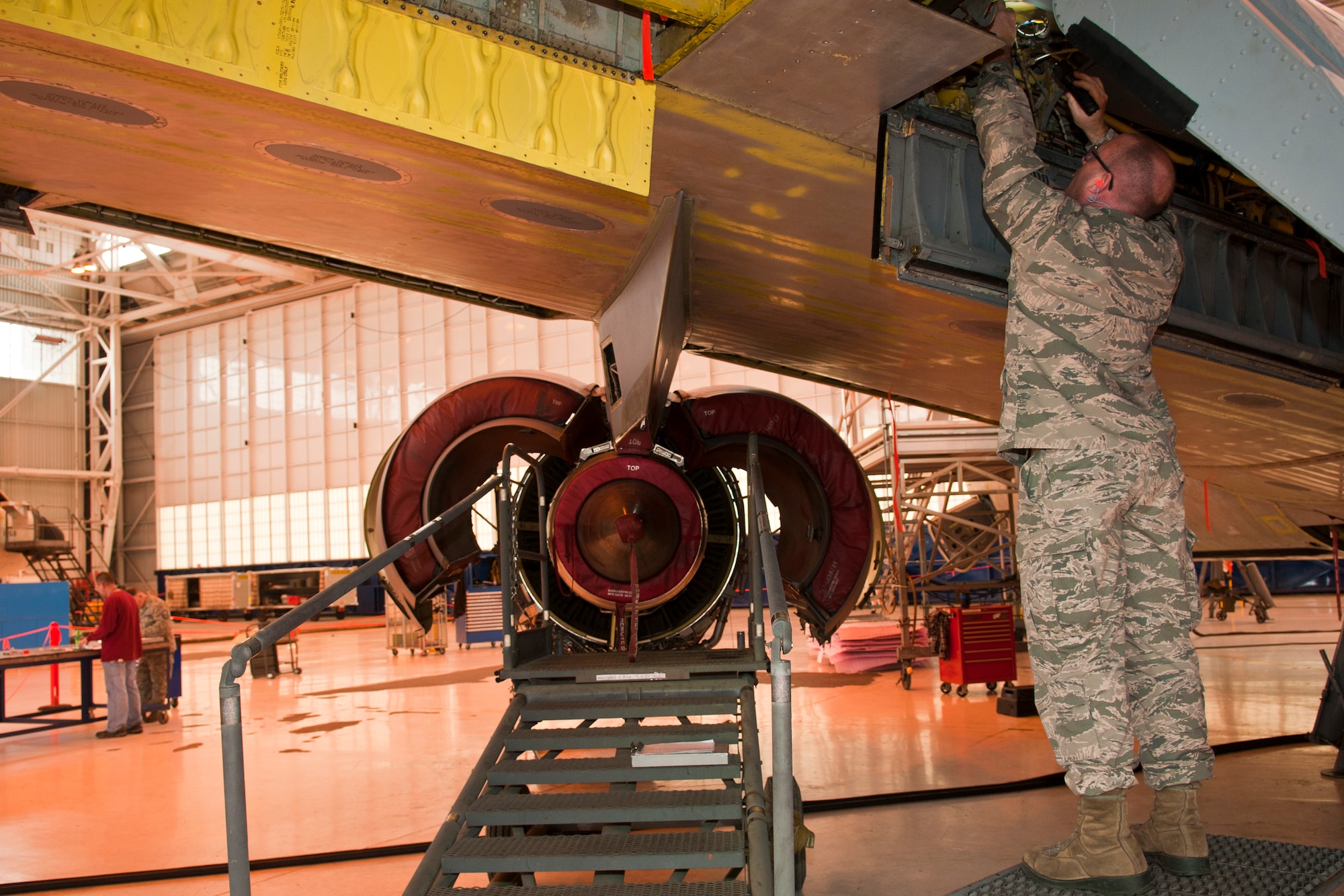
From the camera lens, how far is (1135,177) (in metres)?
3.15

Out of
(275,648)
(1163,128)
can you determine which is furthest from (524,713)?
(275,648)

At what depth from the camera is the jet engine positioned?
6.40m

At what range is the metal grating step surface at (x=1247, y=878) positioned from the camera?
9.26 ft

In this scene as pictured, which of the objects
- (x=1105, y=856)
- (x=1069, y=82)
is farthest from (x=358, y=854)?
(x=1069, y=82)

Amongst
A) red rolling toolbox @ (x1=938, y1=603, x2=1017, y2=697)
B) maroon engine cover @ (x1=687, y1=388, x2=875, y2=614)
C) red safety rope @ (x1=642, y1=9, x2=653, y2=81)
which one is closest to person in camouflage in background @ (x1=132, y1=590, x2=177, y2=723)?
maroon engine cover @ (x1=687, y1=388, x2=875, y2=614)

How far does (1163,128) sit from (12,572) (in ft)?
114

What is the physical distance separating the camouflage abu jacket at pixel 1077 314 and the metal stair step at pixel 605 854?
6.65 ft

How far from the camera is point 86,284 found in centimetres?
3622

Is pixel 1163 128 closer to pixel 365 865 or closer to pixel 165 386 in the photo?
pixel 365 865

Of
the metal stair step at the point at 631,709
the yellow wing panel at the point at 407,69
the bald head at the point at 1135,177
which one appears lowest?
the metal stair step at the point at 631,709

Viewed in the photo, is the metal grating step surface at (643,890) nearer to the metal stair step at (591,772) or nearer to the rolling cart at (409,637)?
the metal stair step at (591,772)

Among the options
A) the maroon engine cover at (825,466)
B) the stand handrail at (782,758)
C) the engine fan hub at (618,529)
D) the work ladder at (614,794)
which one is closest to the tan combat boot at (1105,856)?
the stand handrail at (782,758)

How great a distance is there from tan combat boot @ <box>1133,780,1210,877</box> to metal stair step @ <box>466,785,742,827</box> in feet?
5.53

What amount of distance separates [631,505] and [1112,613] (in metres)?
3.83
